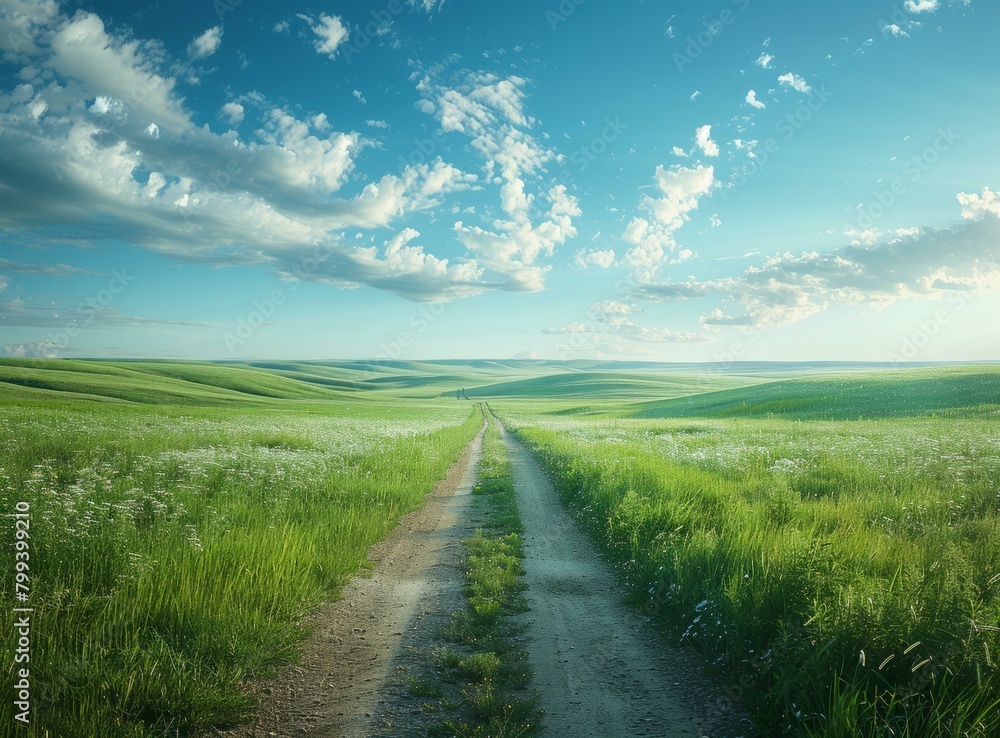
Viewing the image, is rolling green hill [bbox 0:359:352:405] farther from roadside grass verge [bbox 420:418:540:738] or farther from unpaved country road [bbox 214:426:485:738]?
roadside grass verge [bbox 420:418:540:738]

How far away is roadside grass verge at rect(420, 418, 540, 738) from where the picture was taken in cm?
453

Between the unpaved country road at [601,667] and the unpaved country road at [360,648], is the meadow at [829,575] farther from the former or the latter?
the unpaved country road at [360,648]

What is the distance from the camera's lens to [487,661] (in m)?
5.41

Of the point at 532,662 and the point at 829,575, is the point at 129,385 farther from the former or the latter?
the point at 829,575

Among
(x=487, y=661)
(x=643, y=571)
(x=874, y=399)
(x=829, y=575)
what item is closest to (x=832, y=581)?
(x=829, y=575)

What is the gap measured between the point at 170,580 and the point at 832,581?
7.48 m

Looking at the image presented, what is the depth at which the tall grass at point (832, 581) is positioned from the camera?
3887 millimetres

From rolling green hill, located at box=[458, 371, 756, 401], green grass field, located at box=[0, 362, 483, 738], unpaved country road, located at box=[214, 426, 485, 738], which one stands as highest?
green grass field, located at box=[0, 362, 483, 738]

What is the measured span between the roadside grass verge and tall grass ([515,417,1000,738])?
1942 millimetres

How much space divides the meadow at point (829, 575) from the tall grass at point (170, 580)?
483cm

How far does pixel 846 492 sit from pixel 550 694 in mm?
9399

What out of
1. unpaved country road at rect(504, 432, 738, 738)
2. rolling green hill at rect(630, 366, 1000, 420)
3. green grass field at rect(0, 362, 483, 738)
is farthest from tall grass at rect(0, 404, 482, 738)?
rolling green hill at rect(630, 366, 1000, 420)

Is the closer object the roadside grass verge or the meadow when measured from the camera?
the meadow

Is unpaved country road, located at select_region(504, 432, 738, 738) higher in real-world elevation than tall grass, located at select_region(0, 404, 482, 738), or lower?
lower
